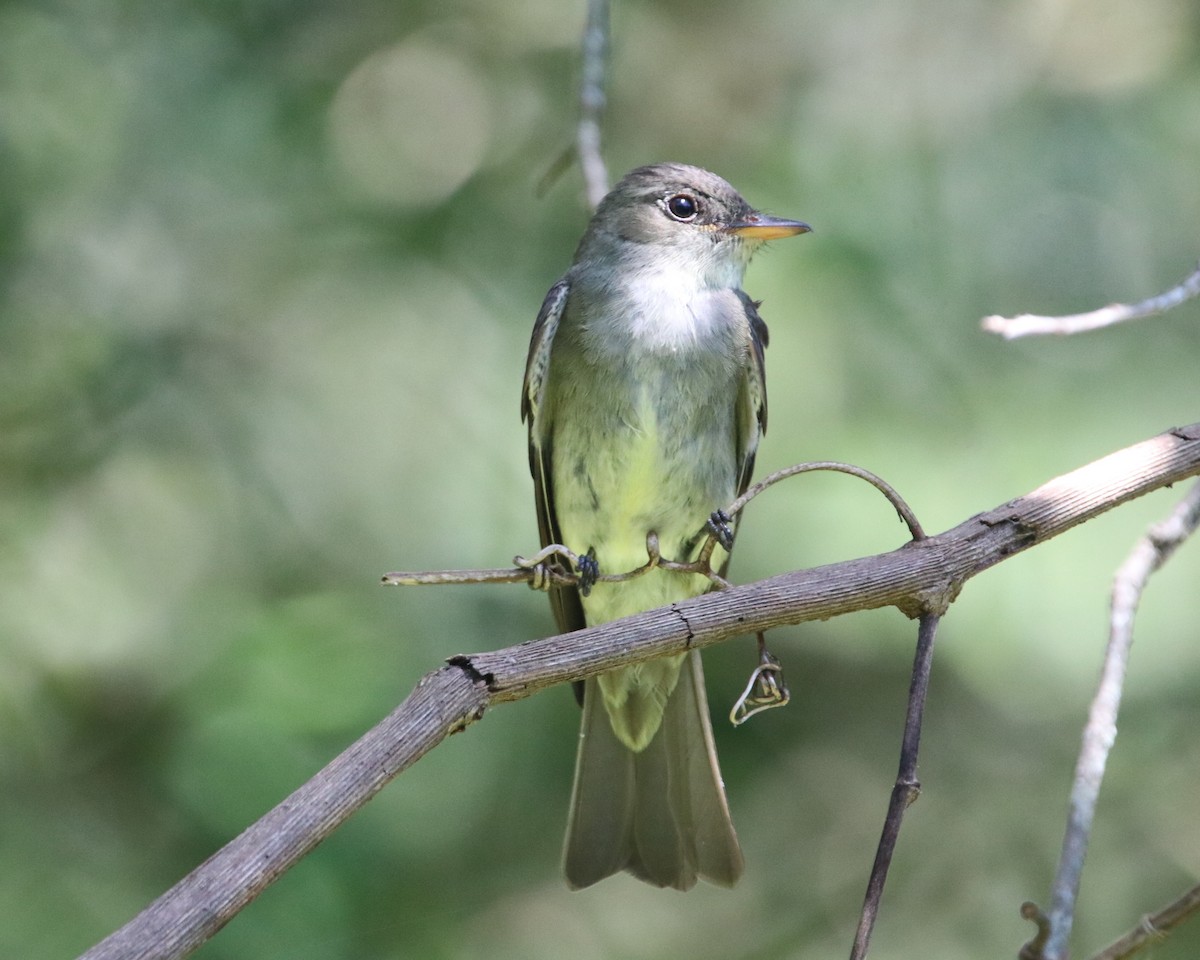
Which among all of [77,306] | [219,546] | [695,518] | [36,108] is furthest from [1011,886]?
[36,108]

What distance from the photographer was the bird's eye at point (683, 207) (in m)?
4.21

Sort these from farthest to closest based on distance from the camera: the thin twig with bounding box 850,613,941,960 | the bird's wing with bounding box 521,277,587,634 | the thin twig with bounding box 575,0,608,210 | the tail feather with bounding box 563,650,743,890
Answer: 1. the bird's wing with bounding box 521,277,587,634
2. the thin twig with bounding box 575,0,608,210
3. the tail feather with bounding box 563,650,743,890
4. the thin twig with bounding box 850,613,941,960

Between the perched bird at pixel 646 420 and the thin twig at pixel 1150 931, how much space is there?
1957 mm

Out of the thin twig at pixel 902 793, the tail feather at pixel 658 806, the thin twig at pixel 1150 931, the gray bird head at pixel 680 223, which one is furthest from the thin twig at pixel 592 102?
the thin twig at pixel 1150 931

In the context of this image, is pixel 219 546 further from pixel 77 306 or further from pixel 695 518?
pixel 695 518

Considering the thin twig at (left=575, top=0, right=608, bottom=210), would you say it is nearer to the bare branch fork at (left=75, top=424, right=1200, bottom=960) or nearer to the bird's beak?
the bird's beak

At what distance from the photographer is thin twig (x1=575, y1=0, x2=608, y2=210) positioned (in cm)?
366

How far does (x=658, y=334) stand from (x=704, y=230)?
0.40 meters

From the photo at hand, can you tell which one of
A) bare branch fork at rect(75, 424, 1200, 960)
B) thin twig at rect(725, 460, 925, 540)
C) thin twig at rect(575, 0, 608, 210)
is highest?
thin twig at rect(575, 0, 608, 210)

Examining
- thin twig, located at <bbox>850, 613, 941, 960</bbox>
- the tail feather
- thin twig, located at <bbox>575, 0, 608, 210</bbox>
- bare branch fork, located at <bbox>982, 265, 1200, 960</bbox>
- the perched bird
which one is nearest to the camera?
bare branch fork, located at <bbox>982, 265, 1200, 960</bbox>

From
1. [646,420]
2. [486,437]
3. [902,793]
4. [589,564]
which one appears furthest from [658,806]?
[902,793]

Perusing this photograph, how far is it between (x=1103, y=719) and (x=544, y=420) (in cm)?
247

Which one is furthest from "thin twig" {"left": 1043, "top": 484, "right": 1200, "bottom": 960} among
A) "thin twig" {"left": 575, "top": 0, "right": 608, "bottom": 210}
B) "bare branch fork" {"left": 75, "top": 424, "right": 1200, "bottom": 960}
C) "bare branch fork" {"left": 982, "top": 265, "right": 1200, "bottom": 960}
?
"thin twig" {"left": 575, "top": 0, "right": 608, "bottom": 210}

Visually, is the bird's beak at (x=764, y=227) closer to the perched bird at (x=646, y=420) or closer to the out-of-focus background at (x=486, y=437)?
the perched bird at (x=646, y=420)
